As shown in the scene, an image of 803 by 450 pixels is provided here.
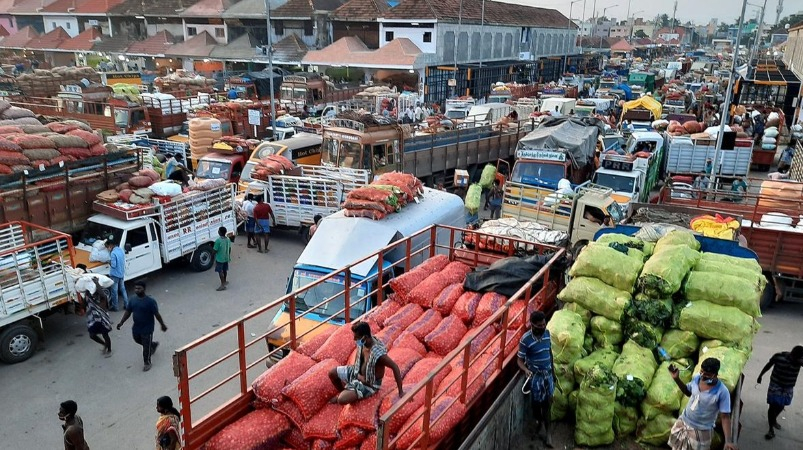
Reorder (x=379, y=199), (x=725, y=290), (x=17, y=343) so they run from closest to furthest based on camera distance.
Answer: (x=725, y=290)
(x=17, y=343)
(x=379, y=199)

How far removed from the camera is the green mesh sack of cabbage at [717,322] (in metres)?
5.88

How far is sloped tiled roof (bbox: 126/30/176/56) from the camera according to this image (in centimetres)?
5984

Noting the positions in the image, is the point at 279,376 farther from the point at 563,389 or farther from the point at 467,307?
the point at 563,389

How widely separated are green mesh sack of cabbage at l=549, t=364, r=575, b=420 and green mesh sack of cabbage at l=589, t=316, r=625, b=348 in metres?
0.60

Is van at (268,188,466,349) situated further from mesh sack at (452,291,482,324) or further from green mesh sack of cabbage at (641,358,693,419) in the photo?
green mesh sack of cabbage at (641,358,693,419)

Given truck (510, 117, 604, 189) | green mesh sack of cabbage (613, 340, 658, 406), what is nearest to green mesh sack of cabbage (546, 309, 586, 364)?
green mesh sack of cabbage (613, 340, 658, 406)

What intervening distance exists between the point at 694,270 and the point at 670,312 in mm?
787

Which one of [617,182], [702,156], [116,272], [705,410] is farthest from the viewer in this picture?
[702,156]

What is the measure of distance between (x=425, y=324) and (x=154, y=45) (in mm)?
64033

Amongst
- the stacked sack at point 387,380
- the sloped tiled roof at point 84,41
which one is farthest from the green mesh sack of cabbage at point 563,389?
the sloped tiled roof at point 84,41

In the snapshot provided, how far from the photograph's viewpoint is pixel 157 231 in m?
11.6

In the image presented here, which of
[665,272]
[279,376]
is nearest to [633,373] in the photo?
[665,272]

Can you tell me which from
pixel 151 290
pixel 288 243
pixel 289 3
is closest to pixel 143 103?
pixel 288 243

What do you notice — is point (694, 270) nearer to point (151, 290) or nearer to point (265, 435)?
point (265, 435)
